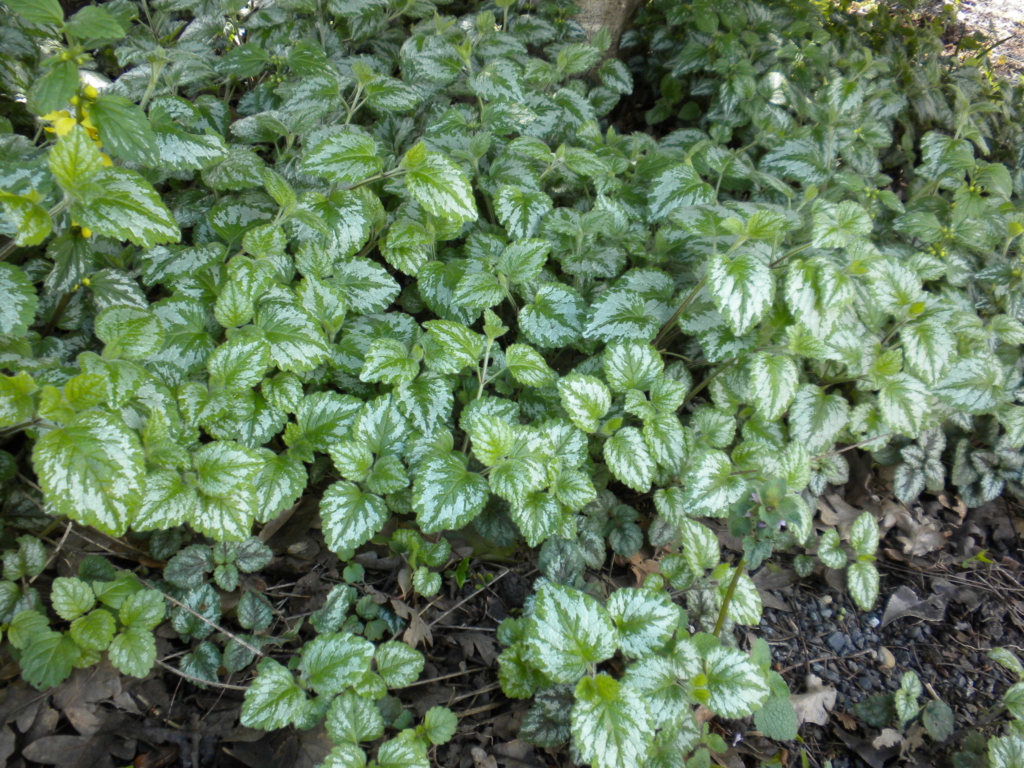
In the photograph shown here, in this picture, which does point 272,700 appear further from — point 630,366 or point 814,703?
point 814,703

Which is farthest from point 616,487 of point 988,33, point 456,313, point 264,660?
point 988,33

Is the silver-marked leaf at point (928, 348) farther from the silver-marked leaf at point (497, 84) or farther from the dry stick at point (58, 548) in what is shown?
the dry stick at point (58, 548)

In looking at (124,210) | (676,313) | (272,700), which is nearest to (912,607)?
(676,313)

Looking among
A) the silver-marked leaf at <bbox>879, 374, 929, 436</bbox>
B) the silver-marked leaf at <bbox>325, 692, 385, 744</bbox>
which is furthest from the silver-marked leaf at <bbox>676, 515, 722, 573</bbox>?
the silver-marked leaf at <bbox>325, 692, 385, 744</bbox>

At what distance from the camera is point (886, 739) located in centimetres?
174

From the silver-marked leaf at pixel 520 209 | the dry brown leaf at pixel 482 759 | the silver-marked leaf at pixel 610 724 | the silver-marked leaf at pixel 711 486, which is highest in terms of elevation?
the silver-marked leaf at pixel 520 209

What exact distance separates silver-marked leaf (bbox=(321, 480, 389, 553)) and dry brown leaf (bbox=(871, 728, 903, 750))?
159 centimetres

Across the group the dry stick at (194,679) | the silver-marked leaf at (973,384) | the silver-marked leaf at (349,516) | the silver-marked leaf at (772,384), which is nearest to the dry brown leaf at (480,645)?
the silver-marked leaf at (349,516)

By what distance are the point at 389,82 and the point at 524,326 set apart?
36.1 inches

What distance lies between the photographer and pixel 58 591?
1.37 metres

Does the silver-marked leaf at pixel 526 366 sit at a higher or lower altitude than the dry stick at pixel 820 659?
higher

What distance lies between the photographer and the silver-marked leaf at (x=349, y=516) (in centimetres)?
150

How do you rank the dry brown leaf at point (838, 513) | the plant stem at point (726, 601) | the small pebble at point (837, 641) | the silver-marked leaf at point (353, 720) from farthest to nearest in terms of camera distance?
the dry brown leaf at point (838, 513)
the small pebble at point (837, 641)
the plant stem at point (726, 601)
the silver-marked leaf at point (353, 720)

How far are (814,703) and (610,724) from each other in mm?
936
